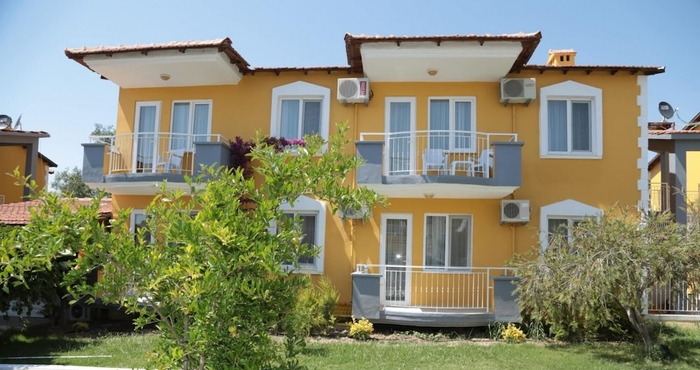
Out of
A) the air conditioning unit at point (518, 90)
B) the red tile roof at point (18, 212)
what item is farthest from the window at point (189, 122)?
the air conditioning unit at point (518, 90)

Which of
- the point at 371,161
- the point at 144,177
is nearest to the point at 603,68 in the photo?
the point at 371,161

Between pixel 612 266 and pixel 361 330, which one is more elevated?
pixel 612 266

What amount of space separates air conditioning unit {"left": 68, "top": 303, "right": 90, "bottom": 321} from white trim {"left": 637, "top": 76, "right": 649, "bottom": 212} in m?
13.8

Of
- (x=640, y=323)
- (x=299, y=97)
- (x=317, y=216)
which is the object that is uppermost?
(x=299, y=97)

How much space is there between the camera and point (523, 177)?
44.6 ft

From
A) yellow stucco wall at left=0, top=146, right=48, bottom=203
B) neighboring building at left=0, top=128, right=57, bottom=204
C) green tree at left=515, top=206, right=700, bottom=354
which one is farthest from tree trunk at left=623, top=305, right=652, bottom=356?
yellow stucco wall at left=0, top=146, right=48, bottom=203

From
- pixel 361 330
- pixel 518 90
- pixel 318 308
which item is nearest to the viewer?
pixel 361 330

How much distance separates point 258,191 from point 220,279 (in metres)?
0.95

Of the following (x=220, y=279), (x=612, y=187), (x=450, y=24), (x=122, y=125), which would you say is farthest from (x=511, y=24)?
(x=220, y=279)

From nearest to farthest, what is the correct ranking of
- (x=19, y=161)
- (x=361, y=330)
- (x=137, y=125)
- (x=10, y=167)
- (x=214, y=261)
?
(x=214, y=261) < (x=361, y=330) < (x=137, y=125) < (x=10, y=167) < (x=19, y=161)

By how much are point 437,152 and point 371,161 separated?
1.67 meters

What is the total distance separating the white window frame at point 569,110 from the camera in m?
13.6

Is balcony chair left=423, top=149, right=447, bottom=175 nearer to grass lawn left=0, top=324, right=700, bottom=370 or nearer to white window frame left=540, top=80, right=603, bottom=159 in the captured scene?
white window frame left=540, top=80, right=603, bottom=159

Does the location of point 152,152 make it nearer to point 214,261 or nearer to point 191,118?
point 191,118
